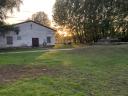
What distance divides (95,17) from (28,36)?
13045 mm

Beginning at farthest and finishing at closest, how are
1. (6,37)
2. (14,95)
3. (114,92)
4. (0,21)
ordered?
(6,37)
(0,21)
(114,92)
(14,95)

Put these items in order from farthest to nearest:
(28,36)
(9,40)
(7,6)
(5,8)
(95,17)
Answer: (95,17)
(28,36)
(9,40)
(5,8)
(7,6)

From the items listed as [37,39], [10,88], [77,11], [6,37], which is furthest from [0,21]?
[10,88]

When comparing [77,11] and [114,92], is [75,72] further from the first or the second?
[77,11]

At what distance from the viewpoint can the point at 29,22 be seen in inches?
1996

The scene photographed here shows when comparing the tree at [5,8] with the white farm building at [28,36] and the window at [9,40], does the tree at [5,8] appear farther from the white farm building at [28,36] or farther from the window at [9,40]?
the window at [9,40]

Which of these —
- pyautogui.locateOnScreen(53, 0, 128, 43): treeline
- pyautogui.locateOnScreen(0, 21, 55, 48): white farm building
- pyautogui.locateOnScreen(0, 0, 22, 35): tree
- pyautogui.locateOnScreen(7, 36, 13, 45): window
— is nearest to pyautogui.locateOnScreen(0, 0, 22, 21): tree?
pyautogui.locateOnScreen(0, 0, 22, 35): tree

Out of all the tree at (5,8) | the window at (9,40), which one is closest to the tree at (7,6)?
the tree at (5,8)

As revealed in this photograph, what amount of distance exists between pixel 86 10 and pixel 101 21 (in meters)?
3.21

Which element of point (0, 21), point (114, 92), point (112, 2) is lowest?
point (114, 92)

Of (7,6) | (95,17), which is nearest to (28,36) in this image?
(7,6)

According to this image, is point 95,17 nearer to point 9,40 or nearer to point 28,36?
point 28,36

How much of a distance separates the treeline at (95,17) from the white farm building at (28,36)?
7.12m

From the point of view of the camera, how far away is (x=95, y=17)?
186ft
